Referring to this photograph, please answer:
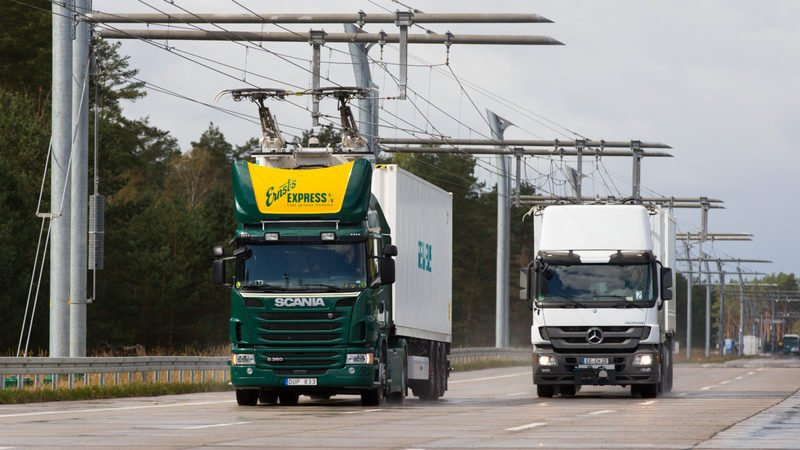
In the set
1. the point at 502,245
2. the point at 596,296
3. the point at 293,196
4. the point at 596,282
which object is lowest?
the point at 596,296

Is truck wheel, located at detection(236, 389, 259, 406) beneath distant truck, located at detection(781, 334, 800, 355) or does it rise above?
above

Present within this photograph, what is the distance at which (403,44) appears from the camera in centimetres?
3372

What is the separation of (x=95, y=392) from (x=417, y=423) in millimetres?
10649

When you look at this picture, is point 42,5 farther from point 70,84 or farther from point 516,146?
point 70,84

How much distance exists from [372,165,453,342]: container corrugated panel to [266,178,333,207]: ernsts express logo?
172 centimetres

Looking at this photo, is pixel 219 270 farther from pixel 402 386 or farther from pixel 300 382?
pixel 402 386

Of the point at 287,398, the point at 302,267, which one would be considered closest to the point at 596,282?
the point at 287,398

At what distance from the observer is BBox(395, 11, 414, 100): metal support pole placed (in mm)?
33406

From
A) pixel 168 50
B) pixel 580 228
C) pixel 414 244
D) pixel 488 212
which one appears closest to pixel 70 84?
pixel 168 50

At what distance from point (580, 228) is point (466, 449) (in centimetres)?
1512

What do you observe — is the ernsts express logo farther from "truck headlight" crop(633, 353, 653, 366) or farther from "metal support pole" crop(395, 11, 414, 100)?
"metal support pole" crop(395, 11, 414, 100)

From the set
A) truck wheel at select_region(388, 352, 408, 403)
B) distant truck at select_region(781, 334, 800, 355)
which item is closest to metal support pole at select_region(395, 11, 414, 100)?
truck wheel at select_region(388, 352, 408, 403)

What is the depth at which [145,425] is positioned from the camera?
19.0 meters

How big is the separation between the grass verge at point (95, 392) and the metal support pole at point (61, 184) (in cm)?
157
